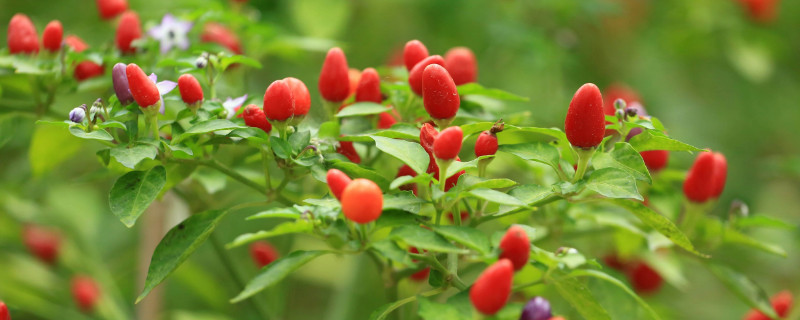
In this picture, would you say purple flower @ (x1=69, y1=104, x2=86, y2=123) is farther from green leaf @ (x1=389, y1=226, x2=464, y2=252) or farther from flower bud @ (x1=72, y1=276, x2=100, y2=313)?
flower bud @ (x1=72, y1=276, x2=100, y2=313)

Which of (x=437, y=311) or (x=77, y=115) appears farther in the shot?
(x=77, y=115)

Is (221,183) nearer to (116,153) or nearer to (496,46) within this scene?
(116,153)

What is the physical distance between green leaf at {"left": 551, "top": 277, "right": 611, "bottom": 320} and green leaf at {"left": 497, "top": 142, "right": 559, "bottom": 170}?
0.37 feet

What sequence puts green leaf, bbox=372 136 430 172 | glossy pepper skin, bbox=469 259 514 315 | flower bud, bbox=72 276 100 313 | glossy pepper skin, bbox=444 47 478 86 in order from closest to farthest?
glossy pepper skin, bbox=469 259 514 315 → green leaf, bbox=372 136 430 172 → glossy pepper skin, bbox=444 47 478 86 → flower bud, bbox=72 276 100 313

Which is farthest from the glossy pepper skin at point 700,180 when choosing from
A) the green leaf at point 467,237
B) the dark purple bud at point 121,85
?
the dark purple bud at point 121,85

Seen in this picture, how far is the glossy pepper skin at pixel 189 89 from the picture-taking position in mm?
825

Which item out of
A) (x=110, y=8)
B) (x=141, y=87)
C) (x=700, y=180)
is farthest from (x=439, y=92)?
(x=110, y=8)

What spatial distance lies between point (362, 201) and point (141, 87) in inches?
10.8

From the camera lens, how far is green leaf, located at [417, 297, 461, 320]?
0.65 meters

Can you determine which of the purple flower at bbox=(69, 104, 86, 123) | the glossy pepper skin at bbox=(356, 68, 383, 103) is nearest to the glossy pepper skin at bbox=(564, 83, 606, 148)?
the glossy pepper skin at bbox=(356, 68, 383, 103)

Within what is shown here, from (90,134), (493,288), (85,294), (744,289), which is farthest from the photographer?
(85,294)

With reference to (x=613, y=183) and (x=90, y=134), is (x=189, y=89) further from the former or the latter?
(x=613, y=183)

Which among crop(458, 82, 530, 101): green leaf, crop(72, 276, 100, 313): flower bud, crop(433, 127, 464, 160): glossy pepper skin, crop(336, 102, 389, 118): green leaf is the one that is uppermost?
crop(433, 127, 464, 160): glossy pepper skin

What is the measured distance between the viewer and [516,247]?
2.24 ft
